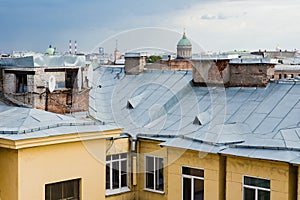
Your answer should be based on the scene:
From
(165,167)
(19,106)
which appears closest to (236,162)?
(165,167)

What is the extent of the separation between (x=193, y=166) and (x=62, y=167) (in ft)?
12.3

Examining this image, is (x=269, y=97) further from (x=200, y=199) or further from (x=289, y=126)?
(x=200, y=199)

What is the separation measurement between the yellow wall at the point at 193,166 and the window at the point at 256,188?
89 cm

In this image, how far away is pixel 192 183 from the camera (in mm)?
14695

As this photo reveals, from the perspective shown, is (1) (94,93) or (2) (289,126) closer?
(2) (289,126)

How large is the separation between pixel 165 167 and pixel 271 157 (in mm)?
4260

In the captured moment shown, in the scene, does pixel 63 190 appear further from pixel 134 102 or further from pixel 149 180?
pixel 134 102

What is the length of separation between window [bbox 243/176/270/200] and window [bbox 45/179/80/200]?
4.64 m

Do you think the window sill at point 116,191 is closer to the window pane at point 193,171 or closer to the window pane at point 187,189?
the window pane at point 187,189

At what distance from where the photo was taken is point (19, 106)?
54.3 ft

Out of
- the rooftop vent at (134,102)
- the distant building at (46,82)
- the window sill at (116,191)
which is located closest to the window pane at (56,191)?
the window sill at (116,191)

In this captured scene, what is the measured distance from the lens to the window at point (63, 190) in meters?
13.5

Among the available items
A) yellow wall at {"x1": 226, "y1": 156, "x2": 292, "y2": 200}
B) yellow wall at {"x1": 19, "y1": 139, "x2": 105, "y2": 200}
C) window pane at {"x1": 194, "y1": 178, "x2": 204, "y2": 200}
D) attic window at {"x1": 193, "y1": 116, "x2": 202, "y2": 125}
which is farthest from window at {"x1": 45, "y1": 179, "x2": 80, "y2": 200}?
yellow wall at {"x1": 226, "y1": 156, "x2": 292, "y2": 200}

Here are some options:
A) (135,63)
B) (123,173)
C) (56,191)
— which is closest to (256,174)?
(123,173)
